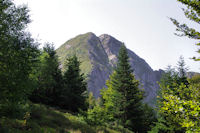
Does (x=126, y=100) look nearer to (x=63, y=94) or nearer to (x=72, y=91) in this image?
→ (x=72, y=91)

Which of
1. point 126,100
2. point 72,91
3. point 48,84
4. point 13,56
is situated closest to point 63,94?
point 72,91

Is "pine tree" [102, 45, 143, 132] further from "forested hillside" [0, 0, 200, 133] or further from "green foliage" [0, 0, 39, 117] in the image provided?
"green foliage" [0, 0, 39, 117]

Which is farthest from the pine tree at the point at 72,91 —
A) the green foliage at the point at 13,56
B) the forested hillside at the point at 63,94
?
the green foliage at the point at 13,56

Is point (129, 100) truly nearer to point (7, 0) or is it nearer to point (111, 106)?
point (111, 106)

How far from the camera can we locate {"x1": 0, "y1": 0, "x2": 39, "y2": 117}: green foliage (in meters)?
7.63

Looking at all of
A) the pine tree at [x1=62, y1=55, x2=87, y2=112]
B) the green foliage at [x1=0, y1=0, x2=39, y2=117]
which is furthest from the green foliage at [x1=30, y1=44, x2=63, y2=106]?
the green foliage at [x1=0, y1=0, x2=39, y2=117]

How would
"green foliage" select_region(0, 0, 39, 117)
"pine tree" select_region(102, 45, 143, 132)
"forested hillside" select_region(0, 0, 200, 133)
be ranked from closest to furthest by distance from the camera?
"forested hillside" select_region(0, 0, 200, 133) → "green foliage" select_region(0, 0, 39, 117) → "pine tree" select_region(102, 45, 143, 132)

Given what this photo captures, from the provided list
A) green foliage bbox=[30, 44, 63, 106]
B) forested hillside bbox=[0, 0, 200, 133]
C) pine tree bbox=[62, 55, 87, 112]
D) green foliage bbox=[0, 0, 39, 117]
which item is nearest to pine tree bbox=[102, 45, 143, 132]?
forested hillside bbox=[0, 0, 200, 133]

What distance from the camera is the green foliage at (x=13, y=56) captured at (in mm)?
7632

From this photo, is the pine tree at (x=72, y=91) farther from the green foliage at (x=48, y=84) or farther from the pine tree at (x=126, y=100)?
the pine tree at (x=126, y=100)

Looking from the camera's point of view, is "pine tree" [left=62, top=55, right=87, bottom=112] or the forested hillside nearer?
the forested hillside

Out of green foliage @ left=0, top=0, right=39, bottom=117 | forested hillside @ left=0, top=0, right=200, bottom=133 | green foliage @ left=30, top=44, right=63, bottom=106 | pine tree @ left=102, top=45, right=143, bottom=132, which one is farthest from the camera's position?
green foliage @ left=30, top=44, right=63, bottom=106

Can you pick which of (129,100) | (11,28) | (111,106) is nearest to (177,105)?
(11,28)

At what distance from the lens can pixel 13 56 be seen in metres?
7.93
